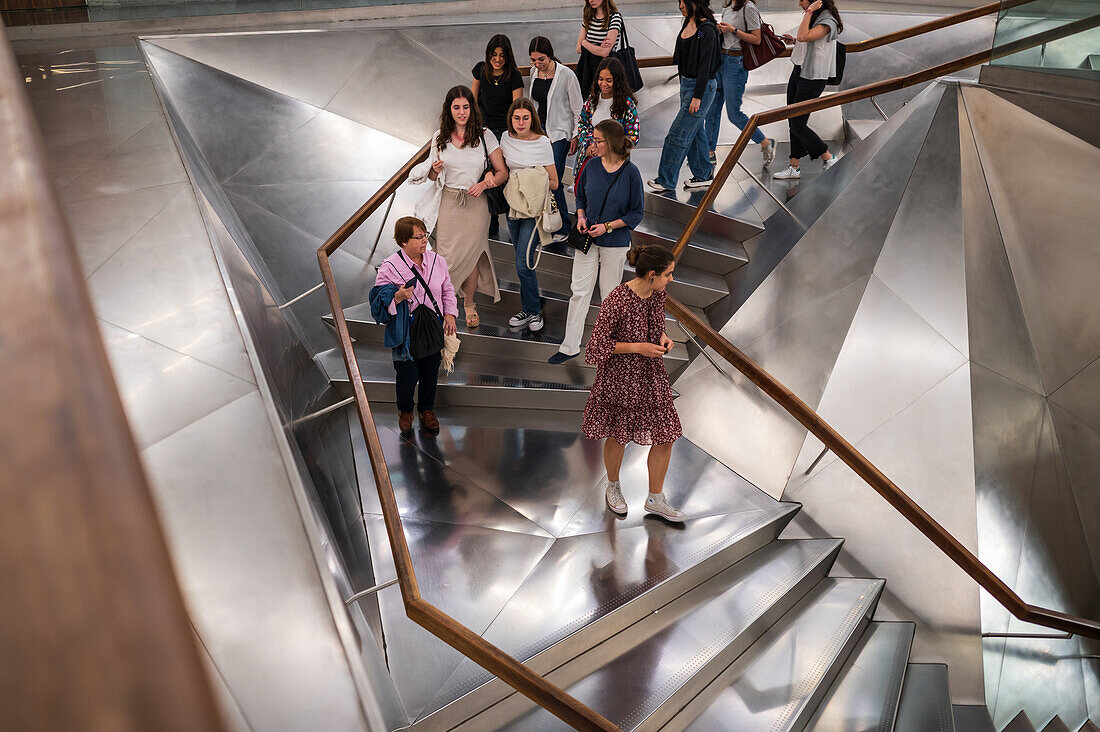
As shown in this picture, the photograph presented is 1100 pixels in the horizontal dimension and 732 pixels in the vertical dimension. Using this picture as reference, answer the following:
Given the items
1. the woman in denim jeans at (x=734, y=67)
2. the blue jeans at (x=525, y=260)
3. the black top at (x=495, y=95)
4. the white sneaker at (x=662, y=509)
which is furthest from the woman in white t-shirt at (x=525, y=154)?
the woman in denim jeans at (x=734, y=67)

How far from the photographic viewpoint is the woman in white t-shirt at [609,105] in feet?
20.2

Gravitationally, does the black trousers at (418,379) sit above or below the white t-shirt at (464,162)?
below

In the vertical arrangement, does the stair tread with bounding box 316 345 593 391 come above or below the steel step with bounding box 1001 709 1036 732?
above

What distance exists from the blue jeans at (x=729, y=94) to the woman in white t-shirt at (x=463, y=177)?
10.0ft

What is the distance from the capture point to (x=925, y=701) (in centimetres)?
486

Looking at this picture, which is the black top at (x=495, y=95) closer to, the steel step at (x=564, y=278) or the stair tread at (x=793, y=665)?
the steel step at (x=564, y=278)

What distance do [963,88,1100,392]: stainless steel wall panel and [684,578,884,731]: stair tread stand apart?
86.2 inches

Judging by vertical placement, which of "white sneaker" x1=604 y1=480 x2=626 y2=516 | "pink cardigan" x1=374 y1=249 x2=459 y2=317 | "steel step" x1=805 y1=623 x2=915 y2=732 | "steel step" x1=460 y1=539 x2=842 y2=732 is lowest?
"steel step" x1=805 y1=623 x2=915 y2=732

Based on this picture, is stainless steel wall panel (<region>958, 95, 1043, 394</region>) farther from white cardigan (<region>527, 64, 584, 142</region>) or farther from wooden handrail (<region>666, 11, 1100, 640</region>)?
white cardigan (<region>527, 64, 584, 142</region>)

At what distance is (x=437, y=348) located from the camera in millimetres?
5617

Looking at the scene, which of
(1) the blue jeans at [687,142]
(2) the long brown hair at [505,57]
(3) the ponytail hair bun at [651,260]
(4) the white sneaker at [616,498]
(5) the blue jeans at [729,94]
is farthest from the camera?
(5) the blue jeans at [729,94]

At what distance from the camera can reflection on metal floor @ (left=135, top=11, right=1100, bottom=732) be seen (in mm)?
4469

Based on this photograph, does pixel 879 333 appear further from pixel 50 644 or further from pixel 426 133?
pixel 50 644

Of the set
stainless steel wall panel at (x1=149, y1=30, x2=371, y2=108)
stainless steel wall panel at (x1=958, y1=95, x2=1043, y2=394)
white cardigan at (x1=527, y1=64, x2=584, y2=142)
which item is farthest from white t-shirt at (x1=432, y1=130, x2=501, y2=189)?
stainless steel wall panel at (x1=958, y1=95, x2=1043, y2=394)
